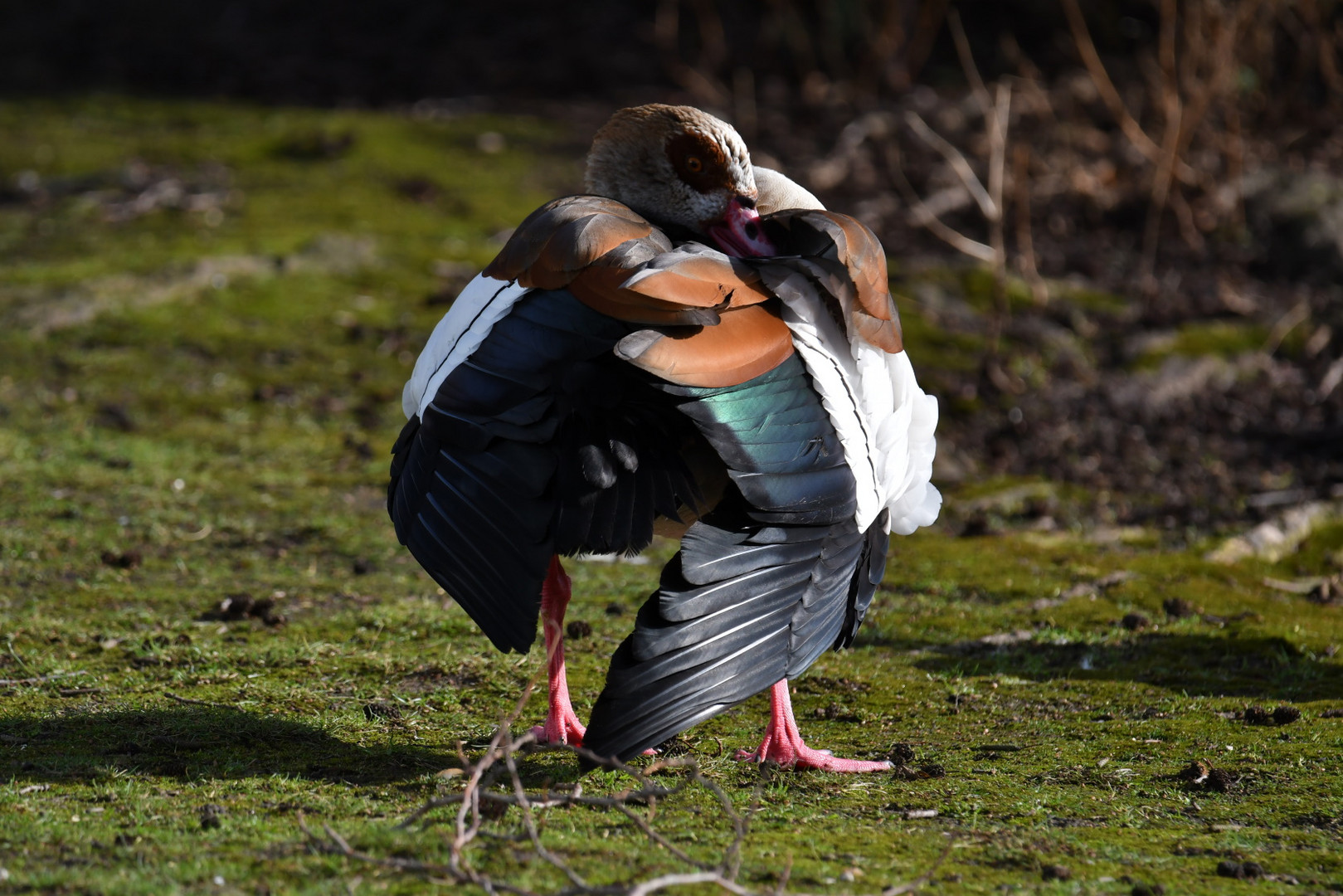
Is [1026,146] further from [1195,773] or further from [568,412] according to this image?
[568,412]

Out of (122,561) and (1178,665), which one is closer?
(1178,665)

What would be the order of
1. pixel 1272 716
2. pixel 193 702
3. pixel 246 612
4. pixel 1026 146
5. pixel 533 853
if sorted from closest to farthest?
pixel 533 853, pixel 193 702, pixel 1272 716, pixel 246 612, pixel 1026 146

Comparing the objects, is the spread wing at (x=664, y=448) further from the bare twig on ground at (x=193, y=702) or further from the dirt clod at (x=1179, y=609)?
the dirt clod at (x=1179, y=609)

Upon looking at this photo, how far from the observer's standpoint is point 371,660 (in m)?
4.48

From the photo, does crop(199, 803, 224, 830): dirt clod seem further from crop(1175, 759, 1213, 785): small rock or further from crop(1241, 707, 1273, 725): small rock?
crop(1241, 707, 1273, 725): small rock

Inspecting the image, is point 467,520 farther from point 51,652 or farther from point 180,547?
point 180,547

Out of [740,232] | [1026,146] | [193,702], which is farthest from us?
[1026,146]

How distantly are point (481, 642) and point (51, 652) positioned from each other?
55.8 inches

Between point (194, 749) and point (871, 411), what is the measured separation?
2.06 m

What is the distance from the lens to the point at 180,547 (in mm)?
5816

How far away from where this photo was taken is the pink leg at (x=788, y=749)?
3643 mm

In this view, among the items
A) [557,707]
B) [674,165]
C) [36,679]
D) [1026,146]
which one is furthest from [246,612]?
[1026,146]

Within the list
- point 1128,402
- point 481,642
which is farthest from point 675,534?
point 1128,402

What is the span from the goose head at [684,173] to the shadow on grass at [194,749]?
194 cm
